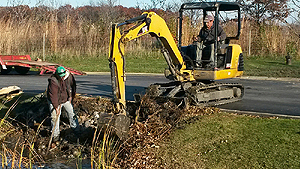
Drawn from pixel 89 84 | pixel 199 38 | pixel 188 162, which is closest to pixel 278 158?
pixel 188 162

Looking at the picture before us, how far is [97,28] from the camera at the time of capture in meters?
32.0

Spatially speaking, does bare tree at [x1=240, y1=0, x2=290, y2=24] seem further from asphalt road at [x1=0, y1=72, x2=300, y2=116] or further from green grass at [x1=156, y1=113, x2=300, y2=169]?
green grass at [x1=156, y1=113, x2=300, y2=169]

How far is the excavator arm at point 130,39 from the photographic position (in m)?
9.56

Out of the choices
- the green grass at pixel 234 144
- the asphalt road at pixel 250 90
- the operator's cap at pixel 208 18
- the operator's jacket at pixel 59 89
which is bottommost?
the green grass at pixel 234 144

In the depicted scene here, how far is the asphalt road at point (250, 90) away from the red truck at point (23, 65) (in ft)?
1.85

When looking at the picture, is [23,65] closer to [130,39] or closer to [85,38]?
[85,38]

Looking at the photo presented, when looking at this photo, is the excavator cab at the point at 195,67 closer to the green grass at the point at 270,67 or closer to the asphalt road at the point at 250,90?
the asphalt road at the point at 250,90

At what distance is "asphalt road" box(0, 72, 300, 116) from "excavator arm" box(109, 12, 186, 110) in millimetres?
1983

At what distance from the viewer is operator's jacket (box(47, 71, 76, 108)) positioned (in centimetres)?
1046

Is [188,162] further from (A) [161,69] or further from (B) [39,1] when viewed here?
(B) [39,1]

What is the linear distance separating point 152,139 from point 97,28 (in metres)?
23.6

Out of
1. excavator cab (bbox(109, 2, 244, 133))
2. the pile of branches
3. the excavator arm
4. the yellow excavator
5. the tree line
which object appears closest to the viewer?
the pile of branches

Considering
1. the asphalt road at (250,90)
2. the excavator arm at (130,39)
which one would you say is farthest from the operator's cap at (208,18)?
the asphalt road at (250,90)

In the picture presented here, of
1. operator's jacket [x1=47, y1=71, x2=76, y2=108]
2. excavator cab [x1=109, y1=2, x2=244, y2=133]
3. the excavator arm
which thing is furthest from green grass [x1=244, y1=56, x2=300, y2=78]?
operator's jacket [x1=47, y1=71, x2=76, y2=108]
